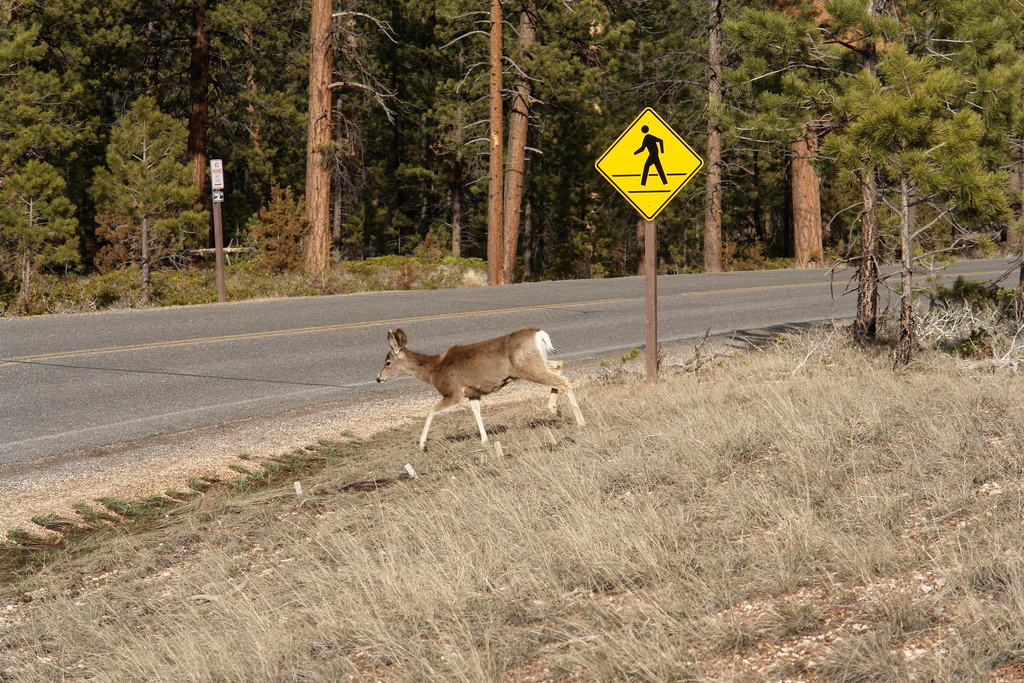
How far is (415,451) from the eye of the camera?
7734 mm

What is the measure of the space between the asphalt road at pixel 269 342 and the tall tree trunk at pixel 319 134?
18.4 ft

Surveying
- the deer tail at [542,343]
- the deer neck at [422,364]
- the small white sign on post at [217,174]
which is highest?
the small white sign on post at [217,174]

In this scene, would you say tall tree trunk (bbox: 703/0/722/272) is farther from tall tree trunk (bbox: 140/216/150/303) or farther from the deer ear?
the deer ear

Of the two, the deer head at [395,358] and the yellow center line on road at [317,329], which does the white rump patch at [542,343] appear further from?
the yellow center line on road at [317,329]

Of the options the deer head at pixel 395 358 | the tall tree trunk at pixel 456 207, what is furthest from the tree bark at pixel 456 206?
the deer head at pixel 395 358

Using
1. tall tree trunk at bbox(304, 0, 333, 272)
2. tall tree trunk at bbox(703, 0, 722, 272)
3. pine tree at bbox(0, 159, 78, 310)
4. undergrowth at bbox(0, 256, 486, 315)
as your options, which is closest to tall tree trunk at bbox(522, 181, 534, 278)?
tall tree trunk at bbox(703, 0, 722, 272)

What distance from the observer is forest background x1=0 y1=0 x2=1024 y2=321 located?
9203 millimetres

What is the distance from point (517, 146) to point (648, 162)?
20.0 meters

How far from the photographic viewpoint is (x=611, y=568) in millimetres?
4180

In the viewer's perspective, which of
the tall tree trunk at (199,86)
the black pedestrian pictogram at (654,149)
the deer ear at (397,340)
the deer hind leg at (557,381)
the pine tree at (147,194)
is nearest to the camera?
the deer hind leg at (557,381)

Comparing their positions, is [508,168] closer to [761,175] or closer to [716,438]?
[761,175]

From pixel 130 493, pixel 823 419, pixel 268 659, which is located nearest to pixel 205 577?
pixel 268 659

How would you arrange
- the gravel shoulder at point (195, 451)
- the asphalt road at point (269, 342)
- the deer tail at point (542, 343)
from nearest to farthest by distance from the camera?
the gravel shoulder at point (195, 451), the deer tail at point (542, 343), the asphalt road at point (269, 342)

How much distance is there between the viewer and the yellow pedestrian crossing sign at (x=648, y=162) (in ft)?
30.4
